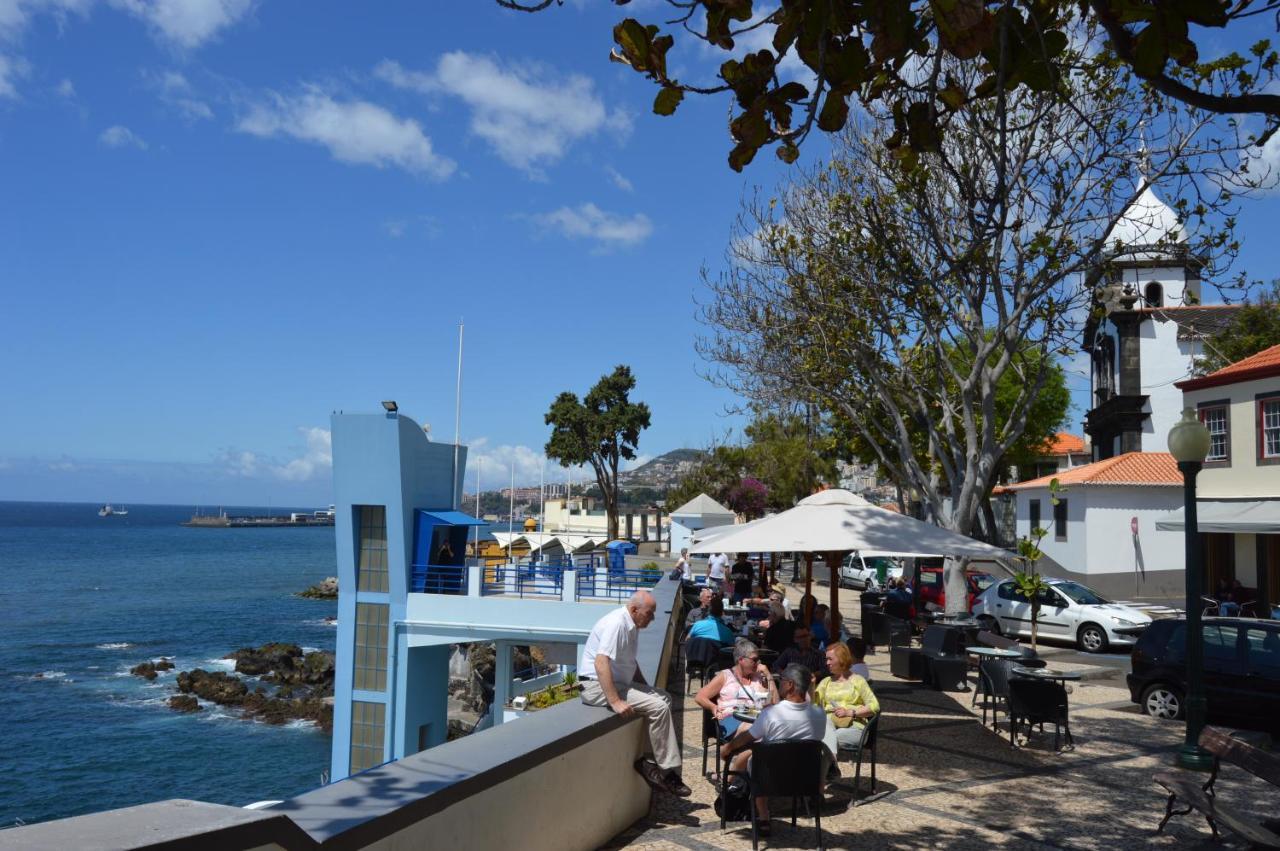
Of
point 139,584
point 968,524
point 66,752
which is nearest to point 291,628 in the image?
point 66,752

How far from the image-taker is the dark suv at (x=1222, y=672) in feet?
35.5

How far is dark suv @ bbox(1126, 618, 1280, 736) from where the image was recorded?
1081 cm

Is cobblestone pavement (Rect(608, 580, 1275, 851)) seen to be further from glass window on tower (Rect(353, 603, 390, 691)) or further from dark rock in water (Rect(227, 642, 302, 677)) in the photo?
dark rock in water (Rect(227, 642, 302, 677))

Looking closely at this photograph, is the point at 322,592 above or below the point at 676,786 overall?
below

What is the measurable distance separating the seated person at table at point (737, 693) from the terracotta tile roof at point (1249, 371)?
881 inches

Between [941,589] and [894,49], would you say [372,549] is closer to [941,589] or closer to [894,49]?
[941,589]

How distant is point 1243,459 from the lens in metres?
26.0

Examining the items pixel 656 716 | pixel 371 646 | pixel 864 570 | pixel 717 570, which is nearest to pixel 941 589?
pixel 717 570

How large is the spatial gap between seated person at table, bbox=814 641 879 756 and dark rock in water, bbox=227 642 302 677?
4470cm

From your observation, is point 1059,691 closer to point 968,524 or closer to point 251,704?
point 968,524

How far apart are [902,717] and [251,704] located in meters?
37.9

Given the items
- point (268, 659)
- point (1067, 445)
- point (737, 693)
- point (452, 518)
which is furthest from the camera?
point (1067, 445)

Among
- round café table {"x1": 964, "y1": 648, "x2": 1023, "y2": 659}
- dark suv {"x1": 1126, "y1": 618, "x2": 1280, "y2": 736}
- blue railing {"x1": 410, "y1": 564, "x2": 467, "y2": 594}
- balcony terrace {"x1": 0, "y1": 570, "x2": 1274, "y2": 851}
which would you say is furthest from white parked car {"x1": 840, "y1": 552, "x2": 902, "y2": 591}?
balcony terrace {"x1": 0, "y1": 570, "x2": 1274, "y2": 851}

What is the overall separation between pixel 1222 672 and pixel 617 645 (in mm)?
8396
